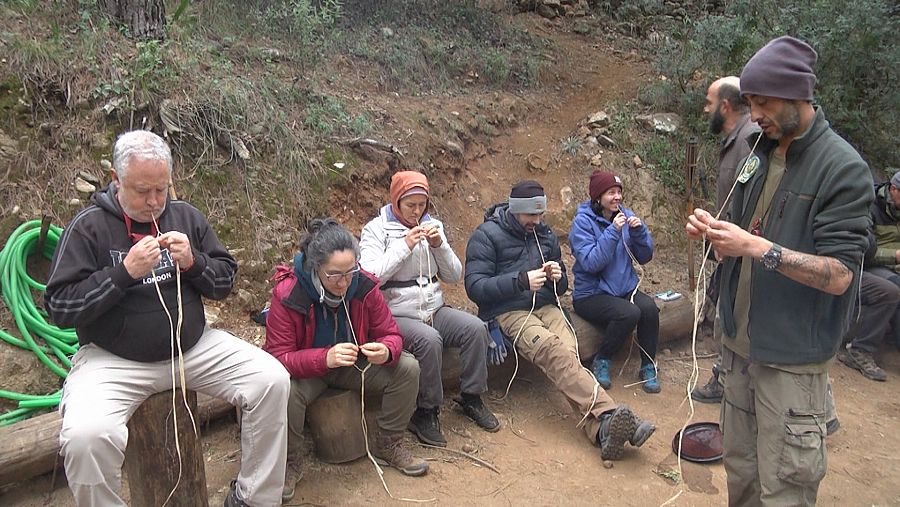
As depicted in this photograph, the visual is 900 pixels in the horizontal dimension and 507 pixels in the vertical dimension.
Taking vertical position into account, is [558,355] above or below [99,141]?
below

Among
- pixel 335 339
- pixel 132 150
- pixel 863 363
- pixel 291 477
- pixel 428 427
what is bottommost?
pixel 863 363

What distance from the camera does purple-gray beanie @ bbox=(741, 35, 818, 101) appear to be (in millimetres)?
2428

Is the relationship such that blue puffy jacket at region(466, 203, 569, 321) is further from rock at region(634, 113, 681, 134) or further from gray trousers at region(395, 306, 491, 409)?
rock at region(634, 113, 681, 134)

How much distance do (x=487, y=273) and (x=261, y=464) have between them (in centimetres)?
192

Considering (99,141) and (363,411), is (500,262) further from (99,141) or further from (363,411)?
(99,141)

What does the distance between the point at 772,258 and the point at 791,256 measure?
64 millimetres

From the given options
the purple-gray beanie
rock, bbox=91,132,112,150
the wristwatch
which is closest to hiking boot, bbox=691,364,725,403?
the wristwatch

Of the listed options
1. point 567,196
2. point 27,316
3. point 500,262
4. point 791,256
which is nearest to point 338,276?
point 500,262

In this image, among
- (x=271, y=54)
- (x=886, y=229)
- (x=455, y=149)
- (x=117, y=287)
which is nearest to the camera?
(x=117, y=287)

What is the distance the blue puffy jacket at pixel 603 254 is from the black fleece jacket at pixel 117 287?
8.29ft

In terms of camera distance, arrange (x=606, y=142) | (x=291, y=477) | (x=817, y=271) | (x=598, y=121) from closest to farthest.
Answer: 1. (x=817, y=271)
2. (x=291, y=477)
3. (x=606, y=142)
4. (x=598, y=121)

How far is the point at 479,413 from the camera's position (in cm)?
421

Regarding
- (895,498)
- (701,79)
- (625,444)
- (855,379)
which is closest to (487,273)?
(625,444)

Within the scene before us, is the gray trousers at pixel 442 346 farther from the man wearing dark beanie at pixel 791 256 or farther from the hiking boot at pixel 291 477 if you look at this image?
the man wearing dark beanie at pixel 791 256
